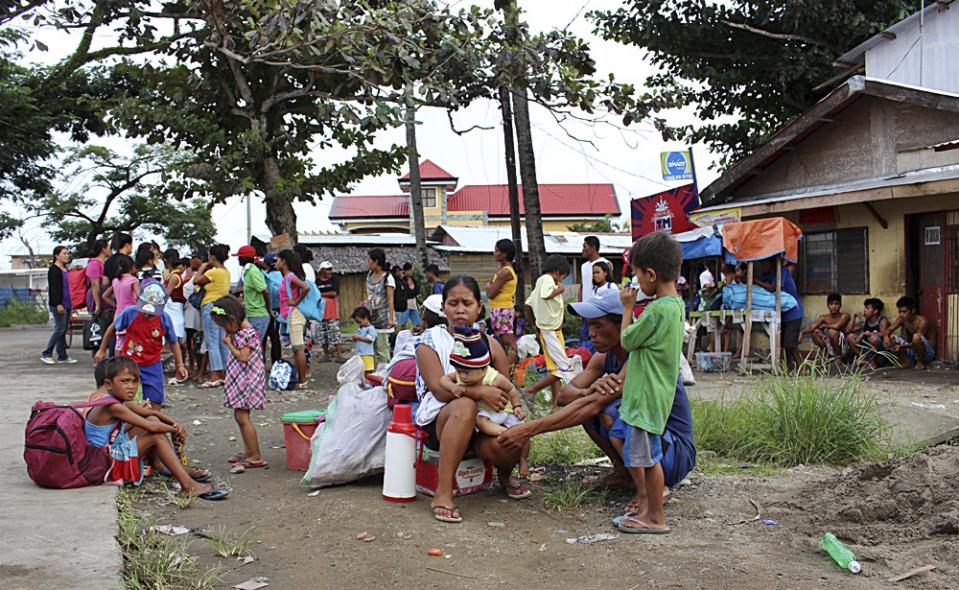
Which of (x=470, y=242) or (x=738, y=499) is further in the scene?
(x=470, y=242)

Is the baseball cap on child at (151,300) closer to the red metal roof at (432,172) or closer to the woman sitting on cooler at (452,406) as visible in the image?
the woman sitting on cooler at (452,406)

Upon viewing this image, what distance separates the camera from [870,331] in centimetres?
1214

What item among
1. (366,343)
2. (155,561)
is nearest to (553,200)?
(366,343)

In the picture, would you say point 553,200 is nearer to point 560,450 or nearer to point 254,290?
point 254,290

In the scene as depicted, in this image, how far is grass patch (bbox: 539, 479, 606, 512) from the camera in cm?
493

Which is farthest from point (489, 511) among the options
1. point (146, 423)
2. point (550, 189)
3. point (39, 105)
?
point (550, 189)

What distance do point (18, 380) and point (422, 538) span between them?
8577 mm

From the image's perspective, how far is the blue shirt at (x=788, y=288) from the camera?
1223 cm

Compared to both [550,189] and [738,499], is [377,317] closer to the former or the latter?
[738,499]

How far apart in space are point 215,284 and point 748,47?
12.2 metres

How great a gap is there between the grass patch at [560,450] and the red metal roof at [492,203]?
39.5 meters

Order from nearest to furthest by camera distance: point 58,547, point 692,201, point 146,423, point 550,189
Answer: point 58,547 → point 146,423 → point 692,201 → point 550,189

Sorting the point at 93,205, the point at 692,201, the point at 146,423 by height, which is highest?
the point at 93,205

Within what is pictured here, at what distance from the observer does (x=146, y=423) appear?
17.3 feet
